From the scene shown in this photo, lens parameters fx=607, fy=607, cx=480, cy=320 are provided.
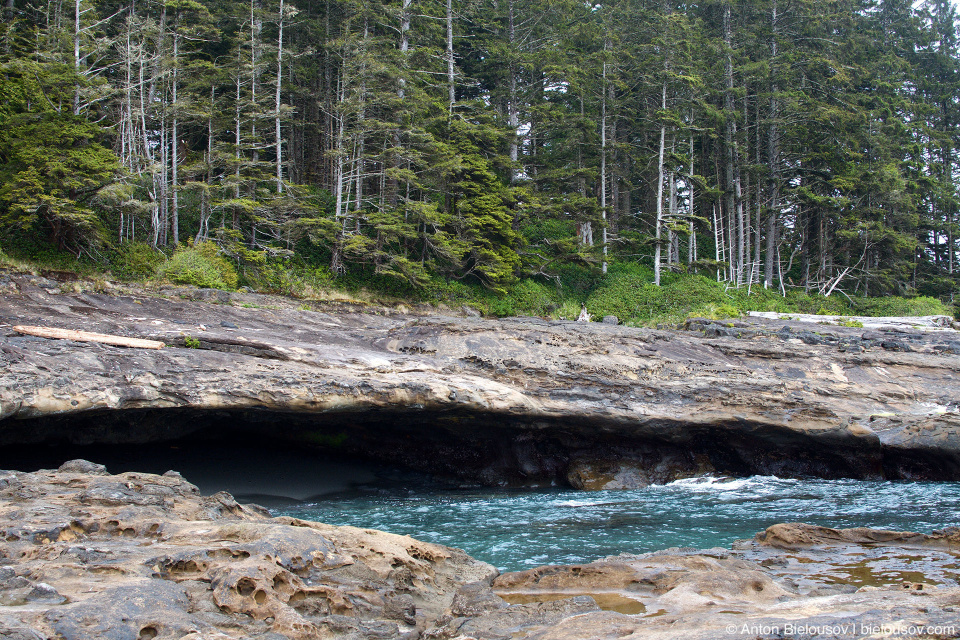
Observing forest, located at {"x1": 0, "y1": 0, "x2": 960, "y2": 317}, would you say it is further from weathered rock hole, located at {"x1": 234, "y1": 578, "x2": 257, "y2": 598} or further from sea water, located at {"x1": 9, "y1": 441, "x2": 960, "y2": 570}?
weathered rock hole, located at {"x1": 234, "y1": 578, "x2": 257, "y2": 598}

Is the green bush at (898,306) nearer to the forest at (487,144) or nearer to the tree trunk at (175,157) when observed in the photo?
the forest at (487,144)

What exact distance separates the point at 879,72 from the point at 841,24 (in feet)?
11.1

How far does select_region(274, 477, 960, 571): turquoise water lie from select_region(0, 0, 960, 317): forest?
9633 mm

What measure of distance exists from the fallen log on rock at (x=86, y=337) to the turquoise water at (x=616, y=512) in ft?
11.8

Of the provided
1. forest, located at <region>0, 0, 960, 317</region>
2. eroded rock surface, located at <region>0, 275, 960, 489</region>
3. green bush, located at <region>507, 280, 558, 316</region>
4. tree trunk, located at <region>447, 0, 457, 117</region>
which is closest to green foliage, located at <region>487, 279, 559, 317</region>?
green bush, located at <region>507, 280, 558, 316</region>

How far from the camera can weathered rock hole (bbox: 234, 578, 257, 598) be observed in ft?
14.2

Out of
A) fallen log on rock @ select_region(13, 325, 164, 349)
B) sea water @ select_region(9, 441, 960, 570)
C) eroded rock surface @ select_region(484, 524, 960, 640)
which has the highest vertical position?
fallen log on rock @ select_region(13, 325, 164, 349)

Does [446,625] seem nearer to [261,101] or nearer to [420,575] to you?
[420,575]

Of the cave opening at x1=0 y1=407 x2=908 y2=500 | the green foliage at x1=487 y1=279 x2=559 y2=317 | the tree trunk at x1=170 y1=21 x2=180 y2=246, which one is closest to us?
the cave opening at x1=0 y1=407 x2=908 y2=500

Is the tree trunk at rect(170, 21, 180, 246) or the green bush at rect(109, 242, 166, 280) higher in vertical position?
the tree trunk at rect(170, 21, 180, 246)

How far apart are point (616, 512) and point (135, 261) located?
1508 cm

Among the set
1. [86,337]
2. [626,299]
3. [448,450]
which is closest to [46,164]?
[86,337]

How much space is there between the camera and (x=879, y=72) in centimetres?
3322

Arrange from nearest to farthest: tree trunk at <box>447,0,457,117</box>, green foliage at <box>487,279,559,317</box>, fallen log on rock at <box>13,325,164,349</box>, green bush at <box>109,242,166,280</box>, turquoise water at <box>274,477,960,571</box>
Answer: turquoise water at <box>274,477,960,571</box> → fallen log on rock at <box>13,325,164,349</box> → green bush at <box>109,242,166,280</box> → green foliage at <box>487,279,559,317</box> → tree trunk at <box>447,0,457,117</box>
